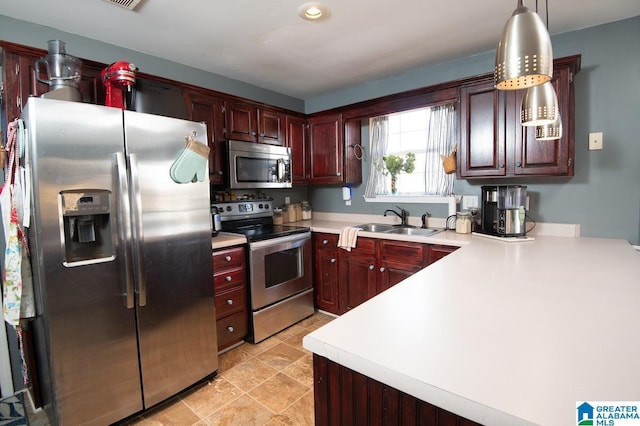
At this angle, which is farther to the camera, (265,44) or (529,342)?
(265,44)

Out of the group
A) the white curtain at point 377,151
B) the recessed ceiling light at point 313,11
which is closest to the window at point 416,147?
the white curtain at point 377,151

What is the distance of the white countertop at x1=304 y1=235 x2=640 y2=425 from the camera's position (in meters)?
0.60

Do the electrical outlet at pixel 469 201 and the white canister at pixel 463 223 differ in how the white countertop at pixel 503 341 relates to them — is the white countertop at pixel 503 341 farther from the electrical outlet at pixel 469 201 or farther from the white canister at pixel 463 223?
the electrical outlet at pixel 469 201

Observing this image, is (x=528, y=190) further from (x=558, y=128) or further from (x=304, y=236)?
(x=304, y=236)

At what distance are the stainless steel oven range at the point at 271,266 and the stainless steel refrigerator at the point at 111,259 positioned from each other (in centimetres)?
64

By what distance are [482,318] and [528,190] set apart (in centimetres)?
205

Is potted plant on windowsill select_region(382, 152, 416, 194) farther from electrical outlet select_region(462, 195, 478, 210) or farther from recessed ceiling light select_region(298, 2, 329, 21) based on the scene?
recessed ceiling light select_region(298, 2, 329, 21)

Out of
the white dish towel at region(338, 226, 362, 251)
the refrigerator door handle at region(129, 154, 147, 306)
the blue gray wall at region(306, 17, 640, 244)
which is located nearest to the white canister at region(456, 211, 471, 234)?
the blue gray wall at region(306, 17, 640, 244)

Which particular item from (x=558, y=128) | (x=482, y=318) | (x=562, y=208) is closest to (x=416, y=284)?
(x=482, y=318)

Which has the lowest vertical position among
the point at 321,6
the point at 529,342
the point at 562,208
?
the point at 529,342

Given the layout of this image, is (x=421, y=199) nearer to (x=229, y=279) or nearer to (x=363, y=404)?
(x=229, y=279)

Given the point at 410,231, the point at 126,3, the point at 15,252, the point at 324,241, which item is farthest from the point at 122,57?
the point at 410,231

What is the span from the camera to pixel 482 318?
3.10ft

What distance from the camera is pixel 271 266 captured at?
2.79m
